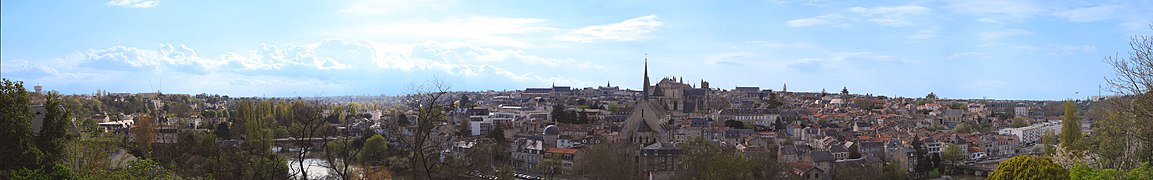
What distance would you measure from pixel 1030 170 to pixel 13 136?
30.6 feet

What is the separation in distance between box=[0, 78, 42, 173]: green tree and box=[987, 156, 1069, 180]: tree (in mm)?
9047

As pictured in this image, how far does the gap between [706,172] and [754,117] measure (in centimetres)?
2254

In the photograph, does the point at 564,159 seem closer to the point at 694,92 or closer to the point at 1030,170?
the point at 1030,170

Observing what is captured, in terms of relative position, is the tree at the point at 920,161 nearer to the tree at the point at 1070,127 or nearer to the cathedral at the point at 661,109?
the tree at the point at 1070,127

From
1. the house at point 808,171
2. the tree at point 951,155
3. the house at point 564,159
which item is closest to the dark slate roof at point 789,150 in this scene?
the house at point 808,171

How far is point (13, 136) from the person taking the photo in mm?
8117

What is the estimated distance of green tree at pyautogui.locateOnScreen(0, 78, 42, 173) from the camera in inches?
319

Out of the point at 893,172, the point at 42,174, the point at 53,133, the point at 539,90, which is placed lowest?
the point at 893,172

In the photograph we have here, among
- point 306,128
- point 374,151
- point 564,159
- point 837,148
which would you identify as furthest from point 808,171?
point 306,128

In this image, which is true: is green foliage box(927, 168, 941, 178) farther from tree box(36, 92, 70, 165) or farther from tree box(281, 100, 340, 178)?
tree box(36, 92, 70, 165)

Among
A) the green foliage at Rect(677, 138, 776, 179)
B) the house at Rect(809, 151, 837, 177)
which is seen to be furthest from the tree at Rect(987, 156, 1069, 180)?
the house at Rect(809, 151, 837, 177)

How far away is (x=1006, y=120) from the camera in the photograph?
149 feet

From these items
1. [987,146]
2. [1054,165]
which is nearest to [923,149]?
[987,146]

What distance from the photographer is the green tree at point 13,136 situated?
8.09 meters
